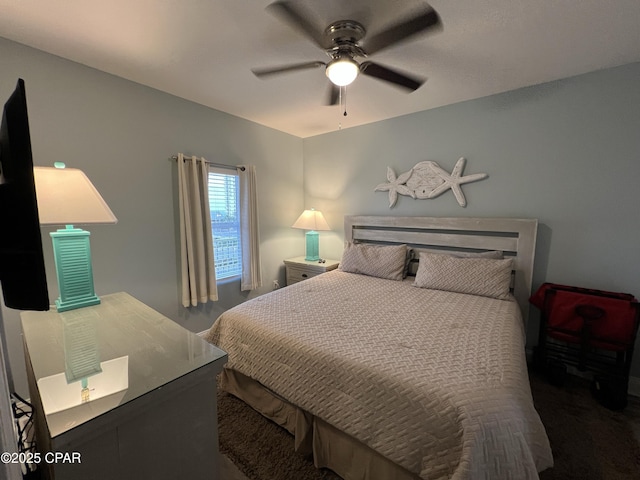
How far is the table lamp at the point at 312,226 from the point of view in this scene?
3.41m

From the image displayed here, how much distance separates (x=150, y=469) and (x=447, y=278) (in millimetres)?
2256

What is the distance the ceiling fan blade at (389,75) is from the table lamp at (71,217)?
1.61m

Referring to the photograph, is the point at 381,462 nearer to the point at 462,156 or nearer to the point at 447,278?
the point at 447,278

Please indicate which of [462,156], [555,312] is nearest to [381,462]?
[555,312]

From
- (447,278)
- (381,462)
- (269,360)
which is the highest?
(447,278)

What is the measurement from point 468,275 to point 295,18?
2167 mm

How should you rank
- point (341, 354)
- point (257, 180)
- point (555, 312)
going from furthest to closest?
point (257, 180) < point (555, 312) < point (341, 354)

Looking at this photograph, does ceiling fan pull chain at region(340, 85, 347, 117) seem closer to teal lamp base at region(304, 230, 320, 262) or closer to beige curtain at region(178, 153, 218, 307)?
beige curtain at region(178, 153, 218, 307)

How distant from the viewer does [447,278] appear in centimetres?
233

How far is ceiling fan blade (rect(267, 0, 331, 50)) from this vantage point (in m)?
1.17

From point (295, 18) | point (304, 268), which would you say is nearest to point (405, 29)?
point (295, 18)

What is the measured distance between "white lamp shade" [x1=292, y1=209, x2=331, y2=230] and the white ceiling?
1418 millimetres

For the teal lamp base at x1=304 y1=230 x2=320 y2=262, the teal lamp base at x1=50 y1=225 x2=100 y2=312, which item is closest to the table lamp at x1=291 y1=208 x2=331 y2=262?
the teal lamp base at x1=304 y1=230 x2=320 y2=262

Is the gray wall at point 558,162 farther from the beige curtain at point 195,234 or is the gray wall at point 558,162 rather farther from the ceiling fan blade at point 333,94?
the beige curtain at point 195,234
